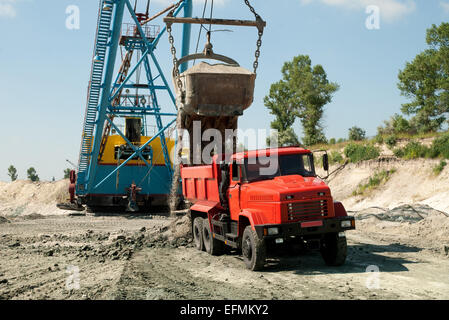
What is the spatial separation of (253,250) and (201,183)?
3346 millimetres

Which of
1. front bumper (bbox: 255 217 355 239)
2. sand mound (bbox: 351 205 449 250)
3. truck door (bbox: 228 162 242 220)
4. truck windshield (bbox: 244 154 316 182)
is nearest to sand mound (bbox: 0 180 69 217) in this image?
sand mound (bbox: 351 205 449 250)

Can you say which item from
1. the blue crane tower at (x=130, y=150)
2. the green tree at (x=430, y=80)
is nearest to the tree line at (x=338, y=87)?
the green tree at (x=430, y=80)

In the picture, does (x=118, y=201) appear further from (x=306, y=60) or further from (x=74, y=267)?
(x=306, y=60)

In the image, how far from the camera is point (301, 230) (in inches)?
344

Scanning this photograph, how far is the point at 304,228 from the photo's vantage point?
876cm

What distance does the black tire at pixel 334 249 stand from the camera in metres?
9.21

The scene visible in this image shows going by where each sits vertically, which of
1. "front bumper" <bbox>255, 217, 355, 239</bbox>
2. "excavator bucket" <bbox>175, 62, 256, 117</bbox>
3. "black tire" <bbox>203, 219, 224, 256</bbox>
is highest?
"excavator bucket" <bbox>175, 62, 256, 117</bbox>

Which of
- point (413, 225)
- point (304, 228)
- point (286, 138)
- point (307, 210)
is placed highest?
point (286, 138)

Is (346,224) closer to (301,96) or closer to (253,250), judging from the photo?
(253,250)

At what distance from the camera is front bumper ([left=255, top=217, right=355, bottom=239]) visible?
8.66 meters

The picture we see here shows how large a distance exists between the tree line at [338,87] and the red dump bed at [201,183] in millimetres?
23095

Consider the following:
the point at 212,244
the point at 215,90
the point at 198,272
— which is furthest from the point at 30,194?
the point at 198,272

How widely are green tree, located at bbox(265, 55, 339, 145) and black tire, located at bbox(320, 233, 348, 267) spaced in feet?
126

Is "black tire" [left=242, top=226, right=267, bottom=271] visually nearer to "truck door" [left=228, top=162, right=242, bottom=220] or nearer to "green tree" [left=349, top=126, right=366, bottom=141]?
"truck door" [left=228, top=162, right=242, bottom=220]
